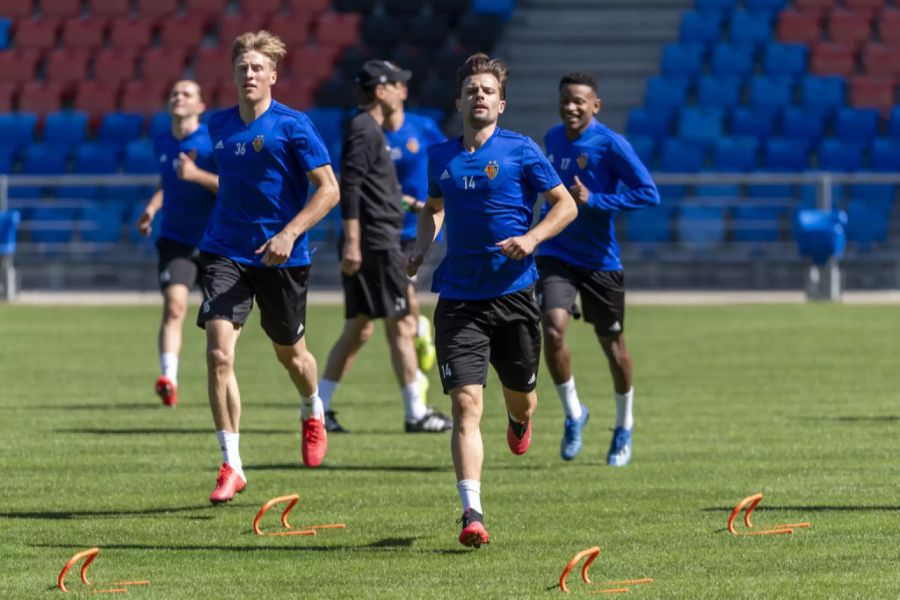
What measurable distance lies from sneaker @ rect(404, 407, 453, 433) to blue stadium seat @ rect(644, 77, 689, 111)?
17473 mm

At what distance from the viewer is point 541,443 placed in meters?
11.4

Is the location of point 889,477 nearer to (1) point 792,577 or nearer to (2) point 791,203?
(1) point 792,577

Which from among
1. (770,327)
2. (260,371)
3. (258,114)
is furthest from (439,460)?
(770,327)

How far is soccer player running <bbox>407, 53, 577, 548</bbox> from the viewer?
7789 mm

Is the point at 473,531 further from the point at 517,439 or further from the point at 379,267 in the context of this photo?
the point at 379,267

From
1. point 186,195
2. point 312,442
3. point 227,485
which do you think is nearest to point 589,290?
point 312,442

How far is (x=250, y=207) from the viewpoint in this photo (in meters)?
9.07

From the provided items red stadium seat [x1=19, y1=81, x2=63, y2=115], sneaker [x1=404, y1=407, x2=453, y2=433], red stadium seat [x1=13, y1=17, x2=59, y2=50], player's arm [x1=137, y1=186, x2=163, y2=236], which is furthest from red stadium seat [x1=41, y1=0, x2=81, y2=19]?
sneaker [x1=404, y1=407, x2=453, y2=433]

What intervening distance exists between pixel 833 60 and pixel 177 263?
1854 centimetres

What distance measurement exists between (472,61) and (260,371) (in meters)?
9.04

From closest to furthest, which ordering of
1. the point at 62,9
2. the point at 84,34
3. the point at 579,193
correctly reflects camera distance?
the point at 579,193, the point at 84,34, the point at 62,9

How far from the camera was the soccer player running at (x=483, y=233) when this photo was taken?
7789 mm

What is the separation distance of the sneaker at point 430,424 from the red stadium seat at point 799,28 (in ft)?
63.3

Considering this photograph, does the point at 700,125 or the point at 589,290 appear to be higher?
the point at 589,290
